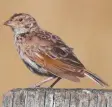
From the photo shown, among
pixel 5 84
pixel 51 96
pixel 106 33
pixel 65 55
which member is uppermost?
pixel 106 33

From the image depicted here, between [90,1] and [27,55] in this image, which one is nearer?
[27,55]

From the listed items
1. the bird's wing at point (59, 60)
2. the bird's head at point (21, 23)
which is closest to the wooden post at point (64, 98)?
the bird's wing at point (59, 60)

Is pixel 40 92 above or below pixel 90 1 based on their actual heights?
below

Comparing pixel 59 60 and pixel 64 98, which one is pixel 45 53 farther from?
pixel 64 98

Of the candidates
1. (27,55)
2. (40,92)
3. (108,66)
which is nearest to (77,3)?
(108,66)

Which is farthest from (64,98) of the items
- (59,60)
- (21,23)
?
(21,23)

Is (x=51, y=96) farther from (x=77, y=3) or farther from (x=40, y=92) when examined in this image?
(x=77, y=3)

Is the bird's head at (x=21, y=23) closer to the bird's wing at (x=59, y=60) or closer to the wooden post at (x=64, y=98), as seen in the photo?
the bird's wing at (x=59, y=60)

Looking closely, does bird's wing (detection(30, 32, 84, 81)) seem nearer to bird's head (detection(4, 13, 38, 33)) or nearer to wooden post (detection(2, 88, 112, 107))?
bird's head (detection(4, 13, 38, 33))
